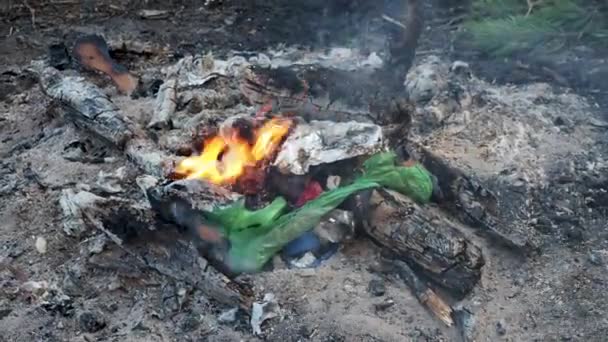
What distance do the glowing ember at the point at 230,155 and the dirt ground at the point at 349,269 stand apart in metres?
0.61

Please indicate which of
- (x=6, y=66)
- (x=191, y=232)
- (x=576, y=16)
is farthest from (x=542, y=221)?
(x=6, y=66)

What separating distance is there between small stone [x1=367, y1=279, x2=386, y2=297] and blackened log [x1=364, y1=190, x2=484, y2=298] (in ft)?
0.58

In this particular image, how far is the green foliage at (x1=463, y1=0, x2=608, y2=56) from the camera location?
19.0ft

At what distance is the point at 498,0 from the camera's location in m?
6.20

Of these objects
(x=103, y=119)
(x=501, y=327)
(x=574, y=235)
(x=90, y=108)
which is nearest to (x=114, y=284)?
(x=103, y=119)

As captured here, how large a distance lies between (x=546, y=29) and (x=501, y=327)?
3151 millimetres

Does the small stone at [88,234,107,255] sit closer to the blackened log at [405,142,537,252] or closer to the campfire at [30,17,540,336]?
the campfire at [30,17,540,336]

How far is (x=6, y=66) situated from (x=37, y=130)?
1.28 metres

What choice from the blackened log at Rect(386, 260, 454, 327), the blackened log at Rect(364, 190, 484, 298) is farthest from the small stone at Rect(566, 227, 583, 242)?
the blackened log at Rect(386, 260, 454, 327)

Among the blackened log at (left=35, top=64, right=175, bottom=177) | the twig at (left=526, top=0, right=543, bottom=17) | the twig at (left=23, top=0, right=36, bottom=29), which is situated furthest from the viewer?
the twig at (left=23, top=0, right=36, bottom=29)

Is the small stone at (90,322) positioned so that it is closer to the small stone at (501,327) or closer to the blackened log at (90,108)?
the blackened log at (90,108)

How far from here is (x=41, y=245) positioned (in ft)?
13.1

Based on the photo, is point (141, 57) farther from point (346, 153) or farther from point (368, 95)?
point (346, 153)

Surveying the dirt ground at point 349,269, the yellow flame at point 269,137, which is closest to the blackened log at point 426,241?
the dirt ground at point 349,269
